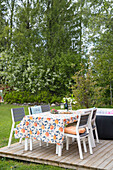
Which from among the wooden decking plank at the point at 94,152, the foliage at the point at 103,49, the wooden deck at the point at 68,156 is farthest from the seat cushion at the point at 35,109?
the foliage at the point at 103,49

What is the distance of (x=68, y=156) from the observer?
388 cm

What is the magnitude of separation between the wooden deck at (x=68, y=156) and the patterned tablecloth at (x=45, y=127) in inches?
11.8

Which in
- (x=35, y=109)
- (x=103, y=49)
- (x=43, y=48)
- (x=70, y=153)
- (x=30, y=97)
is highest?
(x=43, y=48)

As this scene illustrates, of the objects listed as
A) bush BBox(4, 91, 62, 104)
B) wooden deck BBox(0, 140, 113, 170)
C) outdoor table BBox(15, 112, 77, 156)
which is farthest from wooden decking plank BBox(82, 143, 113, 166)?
bush BBox(4, 91, 62, 104)

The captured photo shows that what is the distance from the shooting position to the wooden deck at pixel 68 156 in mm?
3457

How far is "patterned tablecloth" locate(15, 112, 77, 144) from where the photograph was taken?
3828mm

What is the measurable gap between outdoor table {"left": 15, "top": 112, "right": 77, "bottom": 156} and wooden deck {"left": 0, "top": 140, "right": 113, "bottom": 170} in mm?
204

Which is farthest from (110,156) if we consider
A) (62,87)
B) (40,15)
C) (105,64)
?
(40,15)

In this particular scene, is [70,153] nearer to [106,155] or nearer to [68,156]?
[68,156]

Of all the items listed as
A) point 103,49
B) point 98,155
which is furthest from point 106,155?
point 103,49

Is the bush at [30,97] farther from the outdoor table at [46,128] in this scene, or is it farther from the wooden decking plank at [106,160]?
the wooden decking plank at [106,160]

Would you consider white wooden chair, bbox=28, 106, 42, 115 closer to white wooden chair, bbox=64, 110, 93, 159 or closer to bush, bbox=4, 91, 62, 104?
white wooden chair, bbox=64, 110, 93, 159

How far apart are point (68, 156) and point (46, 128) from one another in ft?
2.01

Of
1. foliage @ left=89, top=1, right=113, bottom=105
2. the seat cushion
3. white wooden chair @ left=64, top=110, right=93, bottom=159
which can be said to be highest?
foliage @ left=89, top=1, right=113, bottom=105
